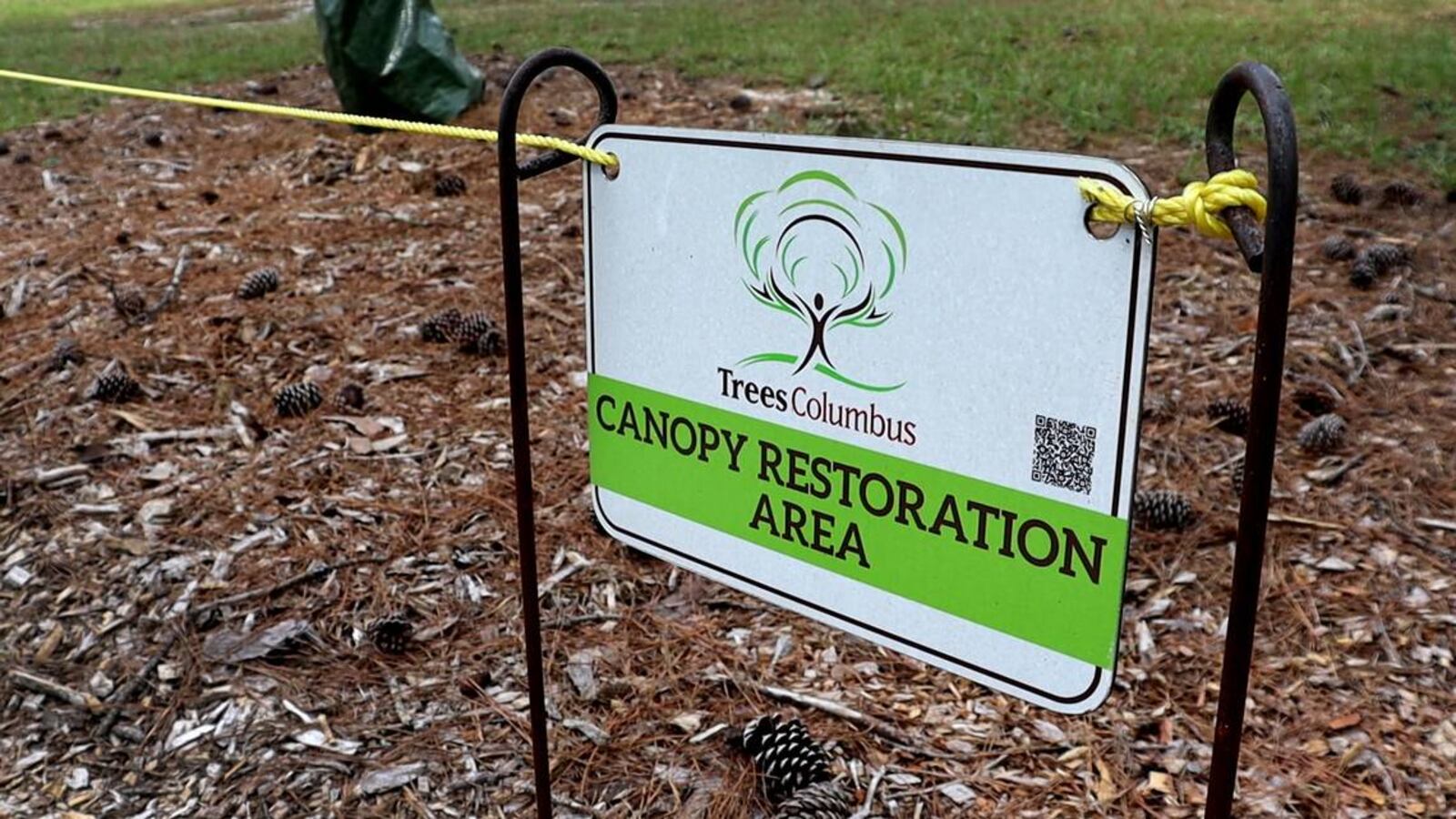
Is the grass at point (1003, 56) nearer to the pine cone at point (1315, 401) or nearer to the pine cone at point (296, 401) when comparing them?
the pine cone at point (1315, 401)

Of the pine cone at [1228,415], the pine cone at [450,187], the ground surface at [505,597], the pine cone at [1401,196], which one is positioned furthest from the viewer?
the pine cone at [450,187]

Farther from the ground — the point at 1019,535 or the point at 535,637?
the point at 1019,535

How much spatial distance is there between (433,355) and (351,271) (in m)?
0.85

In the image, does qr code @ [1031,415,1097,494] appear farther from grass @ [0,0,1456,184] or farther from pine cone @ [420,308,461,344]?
grass @ [0,0,1456,184]

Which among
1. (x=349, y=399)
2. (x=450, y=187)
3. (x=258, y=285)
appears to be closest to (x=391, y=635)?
(x=349, y=399)

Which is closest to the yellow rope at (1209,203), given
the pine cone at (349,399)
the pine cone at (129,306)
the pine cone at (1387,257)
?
the pine cone at (349,399)

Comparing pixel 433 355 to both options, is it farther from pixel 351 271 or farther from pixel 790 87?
pixel 790 87

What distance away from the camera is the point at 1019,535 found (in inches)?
52.1

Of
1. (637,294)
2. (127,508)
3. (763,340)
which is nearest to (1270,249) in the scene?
(763,340)

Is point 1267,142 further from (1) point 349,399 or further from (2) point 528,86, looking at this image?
(1) point 349,399

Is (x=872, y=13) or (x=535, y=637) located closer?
(x=535, y=637)

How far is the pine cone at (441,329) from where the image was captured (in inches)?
154

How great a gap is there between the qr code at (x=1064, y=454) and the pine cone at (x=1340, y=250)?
3582mm

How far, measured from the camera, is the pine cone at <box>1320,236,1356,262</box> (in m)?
4.30
